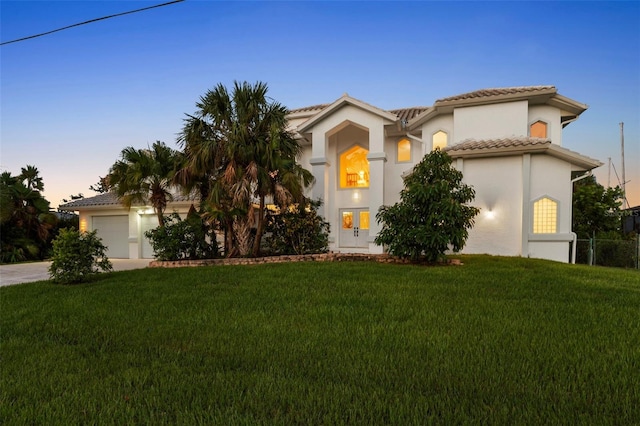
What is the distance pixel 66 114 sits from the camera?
15.1m

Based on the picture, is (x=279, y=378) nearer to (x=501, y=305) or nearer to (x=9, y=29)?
(x=501, y=305)

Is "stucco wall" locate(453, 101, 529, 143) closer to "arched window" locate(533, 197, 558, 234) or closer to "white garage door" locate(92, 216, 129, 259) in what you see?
"arched window" locate(533, 197, 558, 234)

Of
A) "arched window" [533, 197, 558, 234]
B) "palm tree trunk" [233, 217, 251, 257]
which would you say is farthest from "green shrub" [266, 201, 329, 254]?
"arched window" [533, 197, 558, 234]

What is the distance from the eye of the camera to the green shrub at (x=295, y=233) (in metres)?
12.9

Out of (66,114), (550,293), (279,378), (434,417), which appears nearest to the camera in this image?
(434,417)

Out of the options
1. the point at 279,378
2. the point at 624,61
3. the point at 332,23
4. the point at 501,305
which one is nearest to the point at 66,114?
the point at 332,23

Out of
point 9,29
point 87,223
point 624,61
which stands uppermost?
point 624,61

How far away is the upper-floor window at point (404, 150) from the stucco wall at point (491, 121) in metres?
2.32

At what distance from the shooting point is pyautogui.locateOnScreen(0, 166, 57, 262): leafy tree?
16.3m

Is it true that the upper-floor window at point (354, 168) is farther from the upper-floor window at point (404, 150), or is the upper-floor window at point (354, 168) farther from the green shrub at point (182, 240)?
the green shrub at point (182, 240)

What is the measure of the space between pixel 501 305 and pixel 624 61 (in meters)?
15.4

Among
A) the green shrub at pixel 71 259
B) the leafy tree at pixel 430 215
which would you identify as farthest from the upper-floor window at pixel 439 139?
the green shrub at pixel 71 259

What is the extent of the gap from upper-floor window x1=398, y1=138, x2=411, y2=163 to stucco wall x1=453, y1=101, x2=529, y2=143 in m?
2.32

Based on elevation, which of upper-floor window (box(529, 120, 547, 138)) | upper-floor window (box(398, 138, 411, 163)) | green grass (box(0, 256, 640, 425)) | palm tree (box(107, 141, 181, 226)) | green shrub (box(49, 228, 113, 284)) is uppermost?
upper-floor window (box(529, 120, 547, 138))
